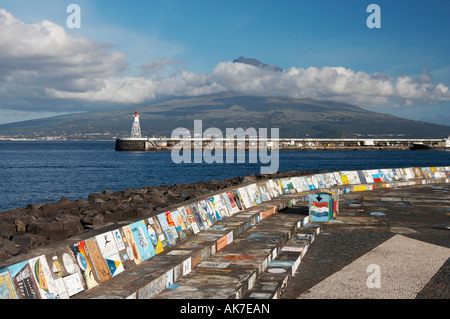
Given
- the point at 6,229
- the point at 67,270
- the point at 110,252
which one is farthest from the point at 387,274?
the point at 6,229

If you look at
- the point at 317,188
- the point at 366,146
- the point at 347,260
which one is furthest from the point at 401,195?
the point at 366,146

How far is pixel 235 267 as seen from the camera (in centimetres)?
929

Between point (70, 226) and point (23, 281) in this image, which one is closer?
point (23, 281)

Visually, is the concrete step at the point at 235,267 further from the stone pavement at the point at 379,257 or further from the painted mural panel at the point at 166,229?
the painted mural panel at the point at 166,229

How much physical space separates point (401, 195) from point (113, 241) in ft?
61.4

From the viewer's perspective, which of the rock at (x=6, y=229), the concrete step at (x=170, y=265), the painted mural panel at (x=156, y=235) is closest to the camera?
the concrete step at (x=170, y=265)

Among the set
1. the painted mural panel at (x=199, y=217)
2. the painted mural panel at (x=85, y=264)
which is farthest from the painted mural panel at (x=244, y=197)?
the painted mural panel at (x=85, y=264)

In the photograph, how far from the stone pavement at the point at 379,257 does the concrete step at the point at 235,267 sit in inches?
28.8

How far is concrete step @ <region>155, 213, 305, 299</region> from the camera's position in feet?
25.3

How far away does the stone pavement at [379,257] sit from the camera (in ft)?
27.4

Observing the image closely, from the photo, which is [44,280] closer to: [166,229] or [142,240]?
[142,240]

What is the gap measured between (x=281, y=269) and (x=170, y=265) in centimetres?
219

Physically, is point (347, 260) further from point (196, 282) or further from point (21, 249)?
point (21, 249)
